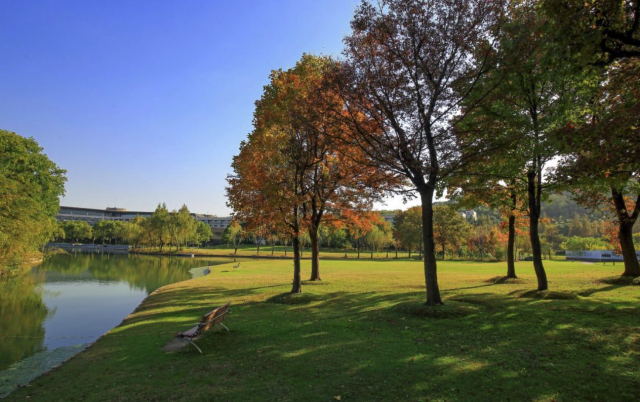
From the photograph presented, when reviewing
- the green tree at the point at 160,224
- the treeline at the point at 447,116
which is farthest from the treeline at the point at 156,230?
the treeline at the point at 447,116

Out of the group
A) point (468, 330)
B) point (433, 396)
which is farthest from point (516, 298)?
point (433, 396)

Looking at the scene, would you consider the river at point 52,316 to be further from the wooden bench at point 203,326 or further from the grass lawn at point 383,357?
the wooden bench at point 203,326

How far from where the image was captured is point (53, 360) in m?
12.5

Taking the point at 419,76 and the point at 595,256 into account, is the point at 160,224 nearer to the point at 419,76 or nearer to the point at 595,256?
the point at 419,76

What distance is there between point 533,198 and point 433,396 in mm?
15727

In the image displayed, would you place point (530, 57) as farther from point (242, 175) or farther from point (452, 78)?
point (242, 175)

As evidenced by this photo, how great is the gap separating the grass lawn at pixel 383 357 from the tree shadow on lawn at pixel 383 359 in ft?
0.12

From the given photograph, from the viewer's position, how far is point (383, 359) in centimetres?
875

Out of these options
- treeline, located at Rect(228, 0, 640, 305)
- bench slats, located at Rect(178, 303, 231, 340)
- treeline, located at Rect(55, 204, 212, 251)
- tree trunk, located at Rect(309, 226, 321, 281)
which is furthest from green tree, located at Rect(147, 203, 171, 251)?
bench slats, located at Rect(178, 303, 231, 340)

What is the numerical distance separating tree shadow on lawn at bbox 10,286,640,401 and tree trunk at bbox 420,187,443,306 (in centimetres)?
68

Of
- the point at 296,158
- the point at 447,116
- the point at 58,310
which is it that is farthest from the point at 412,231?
the point at 58,310

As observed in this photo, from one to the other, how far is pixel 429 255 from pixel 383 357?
6.62m

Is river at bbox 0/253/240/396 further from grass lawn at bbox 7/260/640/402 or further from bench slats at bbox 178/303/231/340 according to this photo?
bench slats at bbox 178/303/231/340

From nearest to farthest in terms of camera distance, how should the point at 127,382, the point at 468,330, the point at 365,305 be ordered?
the point at 127,382, the point at 468,330, the point at 365,305
